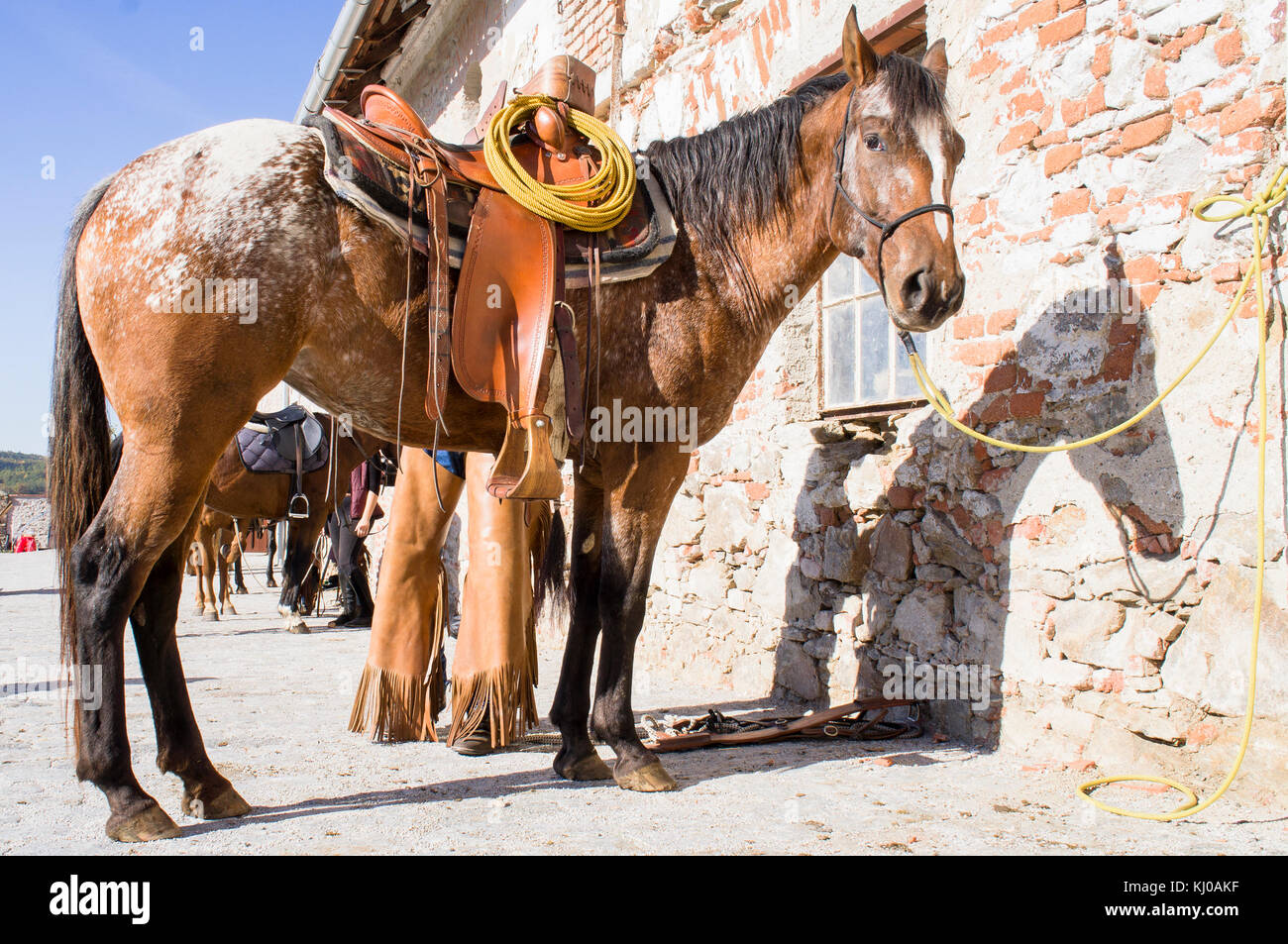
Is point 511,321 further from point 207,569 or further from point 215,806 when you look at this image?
point 207,569

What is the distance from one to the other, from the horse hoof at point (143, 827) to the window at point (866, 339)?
10.9ft

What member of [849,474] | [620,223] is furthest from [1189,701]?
[620,223]

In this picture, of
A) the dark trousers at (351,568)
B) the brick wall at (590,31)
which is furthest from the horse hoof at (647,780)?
the dark trousers at (351,568)

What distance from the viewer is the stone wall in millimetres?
2824

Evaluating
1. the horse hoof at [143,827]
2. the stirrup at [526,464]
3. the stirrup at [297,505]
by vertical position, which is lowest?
the horse hoof at [143,827]

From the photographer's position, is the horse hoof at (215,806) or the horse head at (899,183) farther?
the horse head at (899,183)

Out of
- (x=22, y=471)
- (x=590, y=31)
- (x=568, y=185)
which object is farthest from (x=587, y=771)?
(x=22, y=471)

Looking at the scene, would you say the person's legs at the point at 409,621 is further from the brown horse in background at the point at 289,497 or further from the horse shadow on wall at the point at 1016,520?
the brown horse in background at the point at 289,497

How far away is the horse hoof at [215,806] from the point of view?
2.60 m

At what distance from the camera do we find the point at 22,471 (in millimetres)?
79125

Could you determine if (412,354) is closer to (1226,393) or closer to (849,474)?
(849,474)

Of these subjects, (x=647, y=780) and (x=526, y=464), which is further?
(x=647, y=780)

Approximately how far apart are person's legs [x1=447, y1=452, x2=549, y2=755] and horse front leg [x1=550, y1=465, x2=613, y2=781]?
422mm

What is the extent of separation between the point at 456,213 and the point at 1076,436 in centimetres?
232
